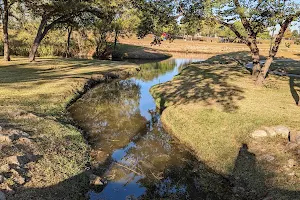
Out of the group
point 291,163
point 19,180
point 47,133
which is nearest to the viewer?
point 19,180

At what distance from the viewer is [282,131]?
11.8 metres

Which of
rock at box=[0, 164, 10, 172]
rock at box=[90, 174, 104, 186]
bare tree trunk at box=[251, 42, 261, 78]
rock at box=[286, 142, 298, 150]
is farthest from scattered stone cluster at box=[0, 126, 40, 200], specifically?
bare tree trunk at box=[251, 42, 261, 78]

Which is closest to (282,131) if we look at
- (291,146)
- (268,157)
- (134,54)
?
(291,146)

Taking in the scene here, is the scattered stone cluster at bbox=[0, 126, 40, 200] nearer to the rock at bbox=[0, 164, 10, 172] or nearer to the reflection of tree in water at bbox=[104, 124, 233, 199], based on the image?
the rock at bbox=[0, 164, 10, 172]

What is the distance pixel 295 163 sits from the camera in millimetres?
9680

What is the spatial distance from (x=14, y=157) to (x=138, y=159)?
4872mm

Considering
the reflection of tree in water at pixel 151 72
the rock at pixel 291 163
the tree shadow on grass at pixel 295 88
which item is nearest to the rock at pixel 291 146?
the rock at pixel 291 163

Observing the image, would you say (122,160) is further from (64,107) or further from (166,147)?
(64,107)

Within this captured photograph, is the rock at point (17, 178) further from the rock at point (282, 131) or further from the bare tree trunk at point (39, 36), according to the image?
the bare tree trunk at point (39, 36)

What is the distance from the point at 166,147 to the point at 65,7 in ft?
65.5

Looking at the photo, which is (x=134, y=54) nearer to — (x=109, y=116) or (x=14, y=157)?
(x=109, y=116)

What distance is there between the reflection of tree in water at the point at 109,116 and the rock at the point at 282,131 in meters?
6.74

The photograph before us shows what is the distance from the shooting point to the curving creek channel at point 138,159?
921 cm

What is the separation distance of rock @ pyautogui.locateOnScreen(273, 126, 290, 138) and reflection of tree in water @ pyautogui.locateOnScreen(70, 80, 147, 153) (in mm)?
6739
